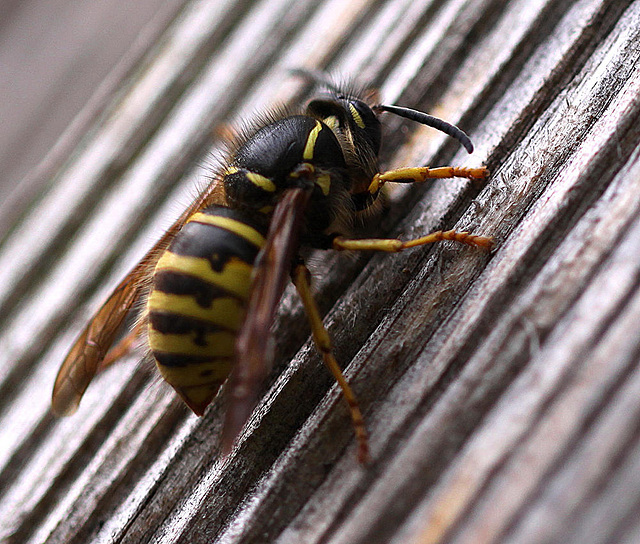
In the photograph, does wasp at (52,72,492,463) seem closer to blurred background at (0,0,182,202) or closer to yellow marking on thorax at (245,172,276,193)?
yellow marking on thorax at (245,172,276,193)

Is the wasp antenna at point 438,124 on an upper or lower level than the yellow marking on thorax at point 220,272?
upper

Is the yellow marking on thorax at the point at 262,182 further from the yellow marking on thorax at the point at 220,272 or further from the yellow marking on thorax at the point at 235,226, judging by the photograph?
the yellow marking on thorax at the point at 220,272

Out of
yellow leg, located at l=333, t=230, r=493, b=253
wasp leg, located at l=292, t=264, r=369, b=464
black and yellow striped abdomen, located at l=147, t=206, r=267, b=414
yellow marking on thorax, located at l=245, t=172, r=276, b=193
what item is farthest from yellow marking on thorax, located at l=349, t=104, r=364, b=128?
black and yellow striped abdomen, located at l=147, t=206, r=267, b=414

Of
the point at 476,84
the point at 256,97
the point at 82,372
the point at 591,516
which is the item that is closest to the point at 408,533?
the point at 591,516

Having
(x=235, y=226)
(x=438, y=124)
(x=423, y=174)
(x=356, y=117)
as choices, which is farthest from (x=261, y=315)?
(x=356, y=117)

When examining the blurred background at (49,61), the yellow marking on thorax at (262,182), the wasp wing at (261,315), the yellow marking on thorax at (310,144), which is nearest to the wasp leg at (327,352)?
the wasp wing at (261,315)
